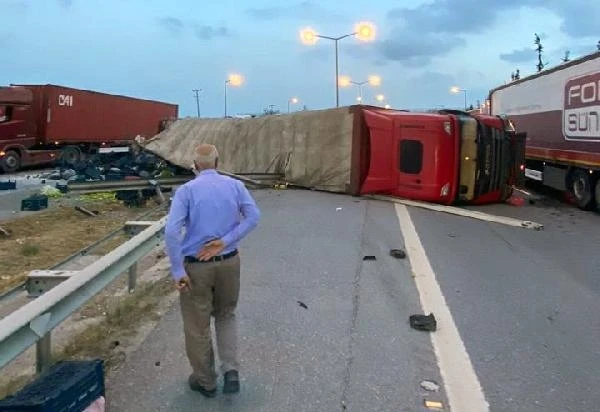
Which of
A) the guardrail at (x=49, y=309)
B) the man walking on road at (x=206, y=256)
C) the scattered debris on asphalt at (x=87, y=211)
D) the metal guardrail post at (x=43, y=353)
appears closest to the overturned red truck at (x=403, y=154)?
the scattered debris on asphalt at (x=87, y=211)

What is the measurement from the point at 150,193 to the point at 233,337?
14.0 m

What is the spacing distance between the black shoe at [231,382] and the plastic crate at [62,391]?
Answer: 0.82 meters

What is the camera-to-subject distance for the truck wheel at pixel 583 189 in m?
16.3

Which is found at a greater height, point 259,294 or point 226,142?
point 226,142

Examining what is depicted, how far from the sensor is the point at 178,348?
527cm

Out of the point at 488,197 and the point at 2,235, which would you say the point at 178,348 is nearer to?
the point at 2,235

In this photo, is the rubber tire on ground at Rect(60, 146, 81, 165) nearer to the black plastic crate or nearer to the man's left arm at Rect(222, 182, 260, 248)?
the black plastic crate

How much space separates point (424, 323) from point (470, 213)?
835 centimetres

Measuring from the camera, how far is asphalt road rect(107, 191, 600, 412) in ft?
14.5

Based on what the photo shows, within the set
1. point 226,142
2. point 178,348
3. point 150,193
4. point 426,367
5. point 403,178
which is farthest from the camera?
point 226,142

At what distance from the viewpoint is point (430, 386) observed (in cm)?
455

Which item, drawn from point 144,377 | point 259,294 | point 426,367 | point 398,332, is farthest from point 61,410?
point 259,294

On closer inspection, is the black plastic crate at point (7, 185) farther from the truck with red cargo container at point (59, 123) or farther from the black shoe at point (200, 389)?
the black shoe at point (200, 389)

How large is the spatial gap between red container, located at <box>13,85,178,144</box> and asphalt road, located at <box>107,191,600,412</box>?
23964 mm
